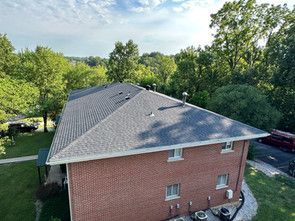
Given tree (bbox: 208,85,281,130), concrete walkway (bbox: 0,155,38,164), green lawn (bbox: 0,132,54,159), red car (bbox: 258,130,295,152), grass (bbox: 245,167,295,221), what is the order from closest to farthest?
grass (bbox: 245,167,295,221) → concrete walkway (bbox: 0,155,38,164) → tree (bbox: 208,85,281,130) → green lawn (bbox: 0,132,54,159) → red car (bbox: 258,130,295,152)

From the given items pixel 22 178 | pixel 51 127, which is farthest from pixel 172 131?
pixel 51 127

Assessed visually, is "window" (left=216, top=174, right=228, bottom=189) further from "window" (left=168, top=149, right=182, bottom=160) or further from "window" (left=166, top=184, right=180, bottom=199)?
"window" (left=168, top=149, right=182, bottom=160)

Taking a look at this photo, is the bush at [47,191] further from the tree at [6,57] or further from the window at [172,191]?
the tree at [6,57]

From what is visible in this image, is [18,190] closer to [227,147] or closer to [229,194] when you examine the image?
[229,194]

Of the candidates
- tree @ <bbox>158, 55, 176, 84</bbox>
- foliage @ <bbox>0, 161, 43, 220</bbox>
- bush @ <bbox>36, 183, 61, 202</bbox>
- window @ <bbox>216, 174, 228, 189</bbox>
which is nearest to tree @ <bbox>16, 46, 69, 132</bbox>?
foliage @ <bbox>0, 161, 43, 220</bbox>

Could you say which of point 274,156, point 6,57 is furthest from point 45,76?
point 274,156

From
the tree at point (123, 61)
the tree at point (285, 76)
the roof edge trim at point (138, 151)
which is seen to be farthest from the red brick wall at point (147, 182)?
the tree at point (123, 61)
